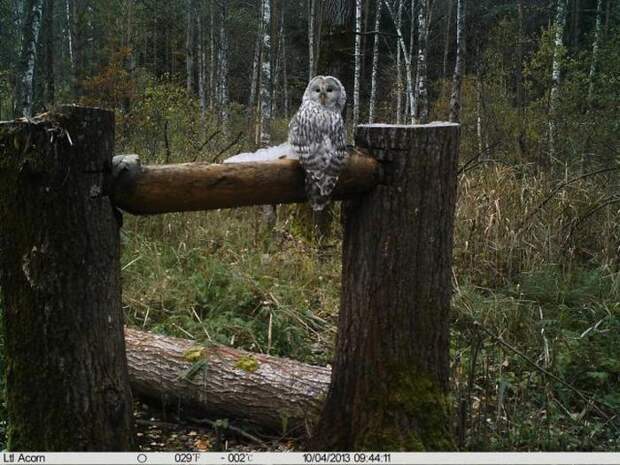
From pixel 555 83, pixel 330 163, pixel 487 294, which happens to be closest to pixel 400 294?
pixel 330 163

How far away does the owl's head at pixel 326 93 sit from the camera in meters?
3.50

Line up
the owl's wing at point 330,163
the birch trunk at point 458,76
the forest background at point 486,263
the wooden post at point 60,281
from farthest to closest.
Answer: the birch trunk at point 458,76
the forest background at point 486,263
the owl's wing at point 330,163
the wooden post at point 60,281

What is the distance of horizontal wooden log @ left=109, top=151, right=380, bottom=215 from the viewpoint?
93.8 inches

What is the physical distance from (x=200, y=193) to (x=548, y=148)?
265 inches

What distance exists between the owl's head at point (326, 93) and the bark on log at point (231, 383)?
1.47 metres

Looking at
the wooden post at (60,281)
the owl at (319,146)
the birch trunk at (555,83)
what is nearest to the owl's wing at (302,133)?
the owl at (319,146)

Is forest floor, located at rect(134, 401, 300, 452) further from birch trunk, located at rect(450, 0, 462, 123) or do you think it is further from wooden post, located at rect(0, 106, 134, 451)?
birch trunk, located at rect(450, 0, 462, 123)

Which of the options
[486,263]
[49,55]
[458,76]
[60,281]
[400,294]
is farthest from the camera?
[49,55]

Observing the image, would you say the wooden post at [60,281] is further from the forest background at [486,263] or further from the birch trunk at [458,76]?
the birch trunk at [458,76]

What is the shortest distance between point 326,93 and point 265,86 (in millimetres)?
5104

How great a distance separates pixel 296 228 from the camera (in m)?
6.55

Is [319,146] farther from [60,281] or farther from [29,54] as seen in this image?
[29,54]

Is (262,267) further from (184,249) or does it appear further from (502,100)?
(502,100)

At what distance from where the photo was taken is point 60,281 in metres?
2.28
